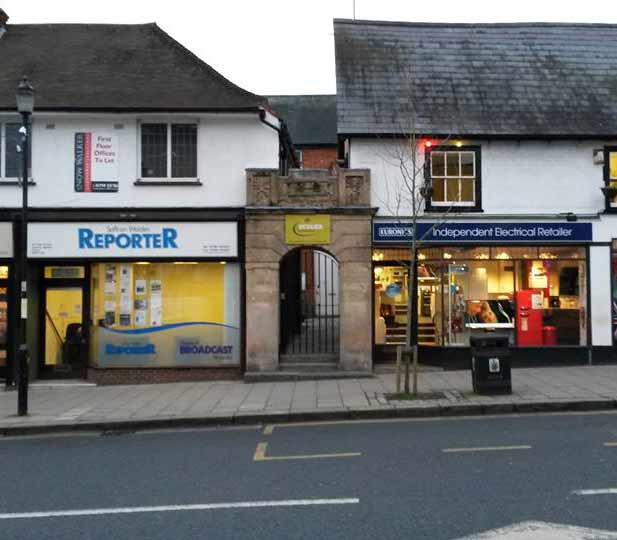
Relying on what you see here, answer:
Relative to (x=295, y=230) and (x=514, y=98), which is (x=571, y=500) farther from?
(x=514, y=98)

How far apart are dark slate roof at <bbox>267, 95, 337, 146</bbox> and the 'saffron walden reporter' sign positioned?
1910cm

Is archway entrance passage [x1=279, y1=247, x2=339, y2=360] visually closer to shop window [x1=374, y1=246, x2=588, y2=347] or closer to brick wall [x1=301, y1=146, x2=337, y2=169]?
shop window [x1=374, y1=246, x2=588, y2=347]

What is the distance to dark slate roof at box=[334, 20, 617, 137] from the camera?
46.7ft

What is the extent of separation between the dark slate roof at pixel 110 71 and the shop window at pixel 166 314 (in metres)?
3.70

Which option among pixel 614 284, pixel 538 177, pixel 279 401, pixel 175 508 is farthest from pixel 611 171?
pixel 175 508

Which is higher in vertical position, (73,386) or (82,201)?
(82,201)

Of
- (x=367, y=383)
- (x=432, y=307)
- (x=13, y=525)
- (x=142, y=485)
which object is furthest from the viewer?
(x=432, y=307)

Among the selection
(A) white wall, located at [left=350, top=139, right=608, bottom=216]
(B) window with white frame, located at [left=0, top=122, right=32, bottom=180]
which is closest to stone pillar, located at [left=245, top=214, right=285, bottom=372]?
(A) white wall, located at [left=350, top=139, right=608, bottom=216]

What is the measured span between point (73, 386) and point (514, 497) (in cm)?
1051

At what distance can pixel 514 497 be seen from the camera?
5.55 meters

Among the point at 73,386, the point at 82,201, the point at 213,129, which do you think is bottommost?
the point at 73,386

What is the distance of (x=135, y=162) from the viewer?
45.0 feet

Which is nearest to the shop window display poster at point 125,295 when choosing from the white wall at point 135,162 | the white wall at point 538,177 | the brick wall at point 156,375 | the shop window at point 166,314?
the shop window at point 166,314

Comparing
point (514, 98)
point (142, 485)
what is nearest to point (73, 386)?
point (142, 485)
